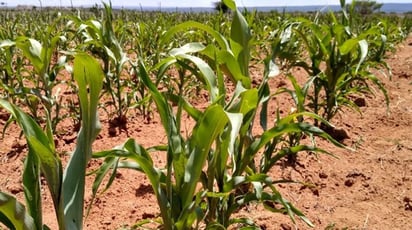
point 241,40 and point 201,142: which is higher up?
point 241,40

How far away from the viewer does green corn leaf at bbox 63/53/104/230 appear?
0.75 metres

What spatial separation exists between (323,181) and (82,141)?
1317 millimetres

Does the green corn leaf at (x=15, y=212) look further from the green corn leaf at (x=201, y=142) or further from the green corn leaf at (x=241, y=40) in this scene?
the green corn leaf at (x=241, y=40)

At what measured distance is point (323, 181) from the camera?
1867mm

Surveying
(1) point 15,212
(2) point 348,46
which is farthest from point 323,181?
(1) point 15,212

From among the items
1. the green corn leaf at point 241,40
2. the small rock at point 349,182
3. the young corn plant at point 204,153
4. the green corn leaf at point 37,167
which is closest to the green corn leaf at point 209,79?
the young corn plant at point 204,153

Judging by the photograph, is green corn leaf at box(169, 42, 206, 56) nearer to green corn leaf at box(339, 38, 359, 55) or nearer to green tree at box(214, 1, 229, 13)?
green tree at box(214, 1, 229, 13)

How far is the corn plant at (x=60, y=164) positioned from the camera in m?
0.75

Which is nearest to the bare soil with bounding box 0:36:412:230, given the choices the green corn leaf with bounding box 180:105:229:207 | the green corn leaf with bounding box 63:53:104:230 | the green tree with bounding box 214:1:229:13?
the green corn leaf with bounding box 180:105:229:207

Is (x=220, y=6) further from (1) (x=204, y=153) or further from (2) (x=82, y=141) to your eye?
(2) (x=82, y=141)

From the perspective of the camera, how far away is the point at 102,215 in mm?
1544

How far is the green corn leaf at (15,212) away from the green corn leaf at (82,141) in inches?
3.2

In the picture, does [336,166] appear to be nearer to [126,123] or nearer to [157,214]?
[157,214]

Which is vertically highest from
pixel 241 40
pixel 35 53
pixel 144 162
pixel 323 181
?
pixel 241 40
